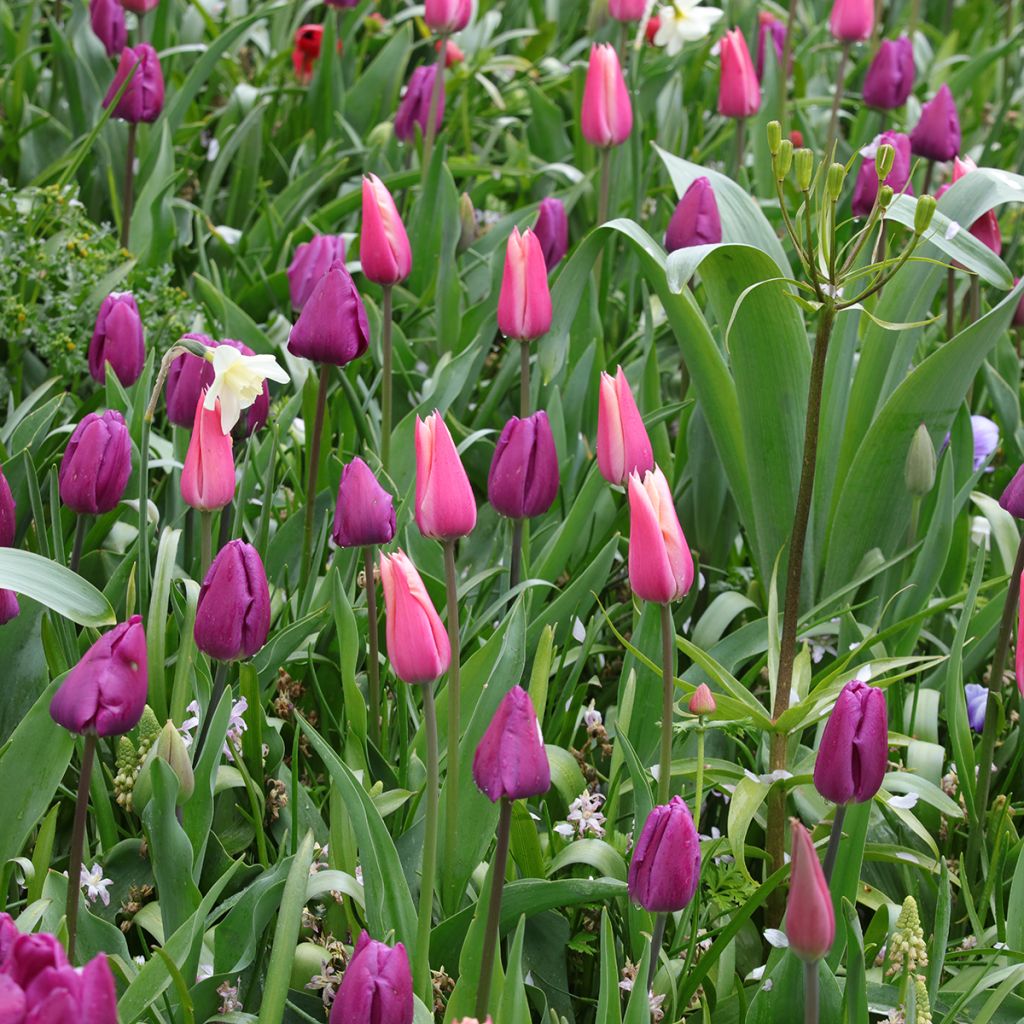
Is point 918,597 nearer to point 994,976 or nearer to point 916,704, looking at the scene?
point 916,704

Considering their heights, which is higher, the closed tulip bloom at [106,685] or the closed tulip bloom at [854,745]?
the closed tulip bloom at [106,685]

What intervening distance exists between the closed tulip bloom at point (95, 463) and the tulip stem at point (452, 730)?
38 centimetres

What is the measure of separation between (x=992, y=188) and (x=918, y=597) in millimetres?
537

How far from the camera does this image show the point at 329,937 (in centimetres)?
139

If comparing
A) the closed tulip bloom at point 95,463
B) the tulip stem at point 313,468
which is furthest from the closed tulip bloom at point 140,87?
the closed tulip bloom at point 95,463

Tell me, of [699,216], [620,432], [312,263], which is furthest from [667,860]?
A: [312,263]

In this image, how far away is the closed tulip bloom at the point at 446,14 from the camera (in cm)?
250

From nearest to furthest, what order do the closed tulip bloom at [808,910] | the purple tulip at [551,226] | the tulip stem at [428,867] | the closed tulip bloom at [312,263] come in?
the closed tulip bloom at [808,910] → the tulip stem at [428,867] → the closed tulip bloom at [312,263] → the purple tulip at [551,226]

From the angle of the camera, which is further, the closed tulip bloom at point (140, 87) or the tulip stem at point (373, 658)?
the closed tulip bloom at point (140, 87)

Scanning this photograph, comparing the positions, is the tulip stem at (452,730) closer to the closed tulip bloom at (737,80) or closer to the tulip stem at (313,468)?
the tulip stem at (313,468)

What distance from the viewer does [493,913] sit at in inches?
45.7

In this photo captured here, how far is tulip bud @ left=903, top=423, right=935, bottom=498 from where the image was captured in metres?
1.80

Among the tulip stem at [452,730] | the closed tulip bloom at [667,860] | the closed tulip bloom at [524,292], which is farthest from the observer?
the closed tulip bloom at [524,292]

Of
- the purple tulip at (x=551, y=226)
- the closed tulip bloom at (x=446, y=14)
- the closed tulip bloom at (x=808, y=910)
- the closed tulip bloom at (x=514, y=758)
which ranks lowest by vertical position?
the closed tulip bloom at (x=808, y=910)
